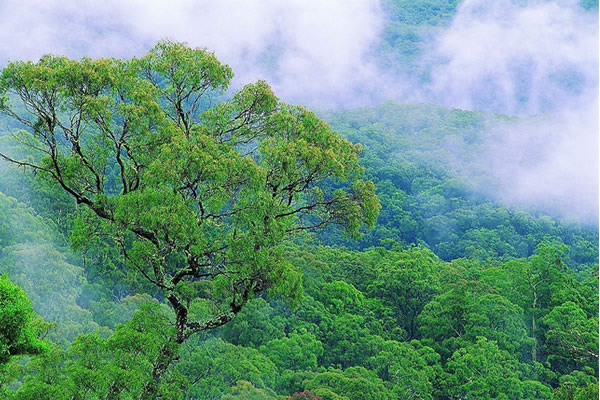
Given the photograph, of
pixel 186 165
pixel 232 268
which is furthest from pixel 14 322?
pixel 232 268

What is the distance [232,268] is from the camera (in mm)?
7625

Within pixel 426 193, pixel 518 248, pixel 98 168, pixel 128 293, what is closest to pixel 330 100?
pixel 426 193

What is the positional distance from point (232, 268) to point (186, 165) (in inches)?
56.9

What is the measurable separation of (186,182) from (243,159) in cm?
75

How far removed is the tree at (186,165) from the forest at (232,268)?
0.03 meters

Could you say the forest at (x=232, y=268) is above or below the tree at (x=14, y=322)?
above

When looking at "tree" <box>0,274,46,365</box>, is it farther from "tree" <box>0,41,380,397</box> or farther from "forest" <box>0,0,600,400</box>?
"tree" <box>0,41,380,397</box>

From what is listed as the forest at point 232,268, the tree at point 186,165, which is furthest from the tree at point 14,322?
the tree at point 186,165

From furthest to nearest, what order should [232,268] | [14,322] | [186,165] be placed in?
1. [232,268]
2. [186,165]
3. [14,322]

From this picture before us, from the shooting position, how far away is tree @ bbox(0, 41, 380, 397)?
714 cm

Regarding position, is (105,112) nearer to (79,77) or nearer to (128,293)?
(79,77)

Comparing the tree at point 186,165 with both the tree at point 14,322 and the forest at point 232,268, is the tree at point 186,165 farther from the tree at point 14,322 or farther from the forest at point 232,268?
the tree at point 14,322

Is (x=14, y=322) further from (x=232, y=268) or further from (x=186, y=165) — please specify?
(x=232, y=268)

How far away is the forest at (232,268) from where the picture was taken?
7.19m
